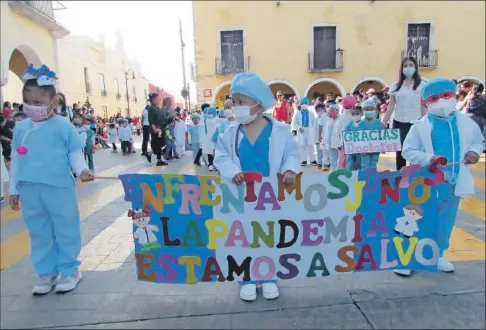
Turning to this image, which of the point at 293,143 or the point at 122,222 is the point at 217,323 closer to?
the point at 293,143

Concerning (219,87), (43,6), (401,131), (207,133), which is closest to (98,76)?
(219,87)

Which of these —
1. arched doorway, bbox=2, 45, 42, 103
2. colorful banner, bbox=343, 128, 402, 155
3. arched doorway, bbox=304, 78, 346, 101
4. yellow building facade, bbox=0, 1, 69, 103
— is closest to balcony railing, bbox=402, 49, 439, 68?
arched doorway, bbox=304, 78, 346, 101

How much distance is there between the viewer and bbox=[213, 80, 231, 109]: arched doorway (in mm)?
22125

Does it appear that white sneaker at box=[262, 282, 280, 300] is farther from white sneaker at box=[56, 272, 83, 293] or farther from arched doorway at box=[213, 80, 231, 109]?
arched doorway at box=[213, 80, 231, 109]

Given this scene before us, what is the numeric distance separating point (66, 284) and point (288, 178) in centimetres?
193

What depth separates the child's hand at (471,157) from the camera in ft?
9.61

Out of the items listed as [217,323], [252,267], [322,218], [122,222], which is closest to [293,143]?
[322,218]

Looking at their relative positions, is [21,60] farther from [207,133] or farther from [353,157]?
[353,157]

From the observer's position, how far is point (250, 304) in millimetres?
2766

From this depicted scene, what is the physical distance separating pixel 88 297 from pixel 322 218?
186 cm

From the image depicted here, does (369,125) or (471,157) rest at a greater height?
(369,125)

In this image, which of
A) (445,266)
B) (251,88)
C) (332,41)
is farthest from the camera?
(332,41)

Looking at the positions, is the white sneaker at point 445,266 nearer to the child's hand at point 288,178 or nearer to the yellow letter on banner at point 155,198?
the child's hand at point 288,178

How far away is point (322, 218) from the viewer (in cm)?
279
